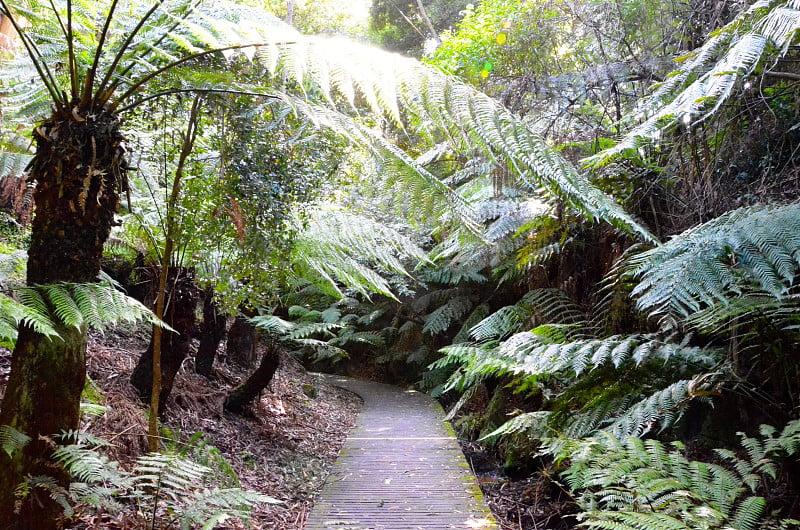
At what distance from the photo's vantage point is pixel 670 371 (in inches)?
92.7

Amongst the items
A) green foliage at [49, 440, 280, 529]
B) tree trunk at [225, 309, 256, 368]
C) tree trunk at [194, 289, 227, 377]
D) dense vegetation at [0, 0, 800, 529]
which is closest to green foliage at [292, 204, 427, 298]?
dense vegetation at [0, 0, 800, 529]

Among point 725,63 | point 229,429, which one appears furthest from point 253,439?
point 725,63

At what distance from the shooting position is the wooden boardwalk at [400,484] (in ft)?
8.43

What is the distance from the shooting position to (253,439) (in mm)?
3660

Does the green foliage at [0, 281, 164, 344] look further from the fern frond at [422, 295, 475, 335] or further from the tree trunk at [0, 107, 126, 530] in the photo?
the fern frond at [422, 295, 475, 335]

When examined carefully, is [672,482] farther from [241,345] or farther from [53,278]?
[241,345]

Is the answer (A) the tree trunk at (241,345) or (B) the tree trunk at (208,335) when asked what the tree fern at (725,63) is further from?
(A) the tree trunk at (241,345)

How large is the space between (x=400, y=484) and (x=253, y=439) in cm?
112

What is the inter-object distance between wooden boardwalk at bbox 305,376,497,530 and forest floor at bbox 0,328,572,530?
14 centimetres

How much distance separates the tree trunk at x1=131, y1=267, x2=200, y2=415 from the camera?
9.98 feet

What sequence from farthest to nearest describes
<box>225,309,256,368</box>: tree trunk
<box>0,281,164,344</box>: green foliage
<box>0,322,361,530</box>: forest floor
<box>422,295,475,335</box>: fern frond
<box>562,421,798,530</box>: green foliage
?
<box>422,295,475,335</box>: fern frond → <box>225,309,256,368</box>: tree trunk → <box>0,322,361,530</box>: forest floor → <box>562,421,798,530</box>: green foliage → <box>0,281,164,344</box>: green foliage

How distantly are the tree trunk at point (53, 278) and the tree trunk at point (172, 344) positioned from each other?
1449 mm

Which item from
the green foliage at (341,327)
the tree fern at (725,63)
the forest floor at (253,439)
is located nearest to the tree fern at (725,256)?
the tree fern at (725,63)

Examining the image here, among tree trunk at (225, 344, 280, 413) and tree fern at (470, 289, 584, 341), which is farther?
tree trunk at (225, 344, 280, 413)
